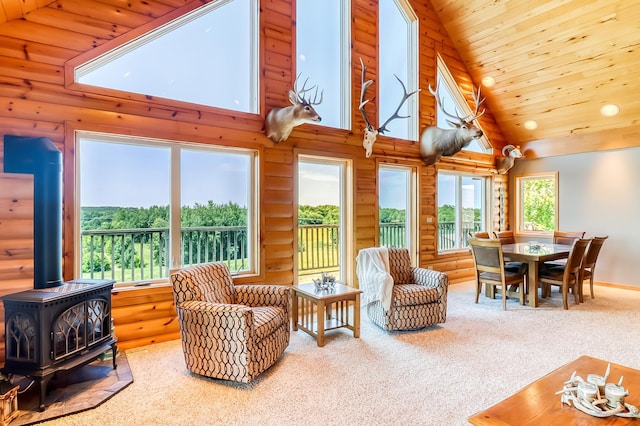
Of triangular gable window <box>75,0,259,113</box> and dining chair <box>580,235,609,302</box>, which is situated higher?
triangular gable window <box>75,0,259,113</box>

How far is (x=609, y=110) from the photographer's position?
19.7 ft

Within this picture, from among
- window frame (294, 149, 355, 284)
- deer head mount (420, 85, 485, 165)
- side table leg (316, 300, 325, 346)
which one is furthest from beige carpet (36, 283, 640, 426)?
deer head mount (420, 85, 485, 165)

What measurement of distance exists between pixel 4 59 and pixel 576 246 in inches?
268

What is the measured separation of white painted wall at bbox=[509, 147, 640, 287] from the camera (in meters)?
5.97

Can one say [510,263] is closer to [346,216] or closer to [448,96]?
[346,216]

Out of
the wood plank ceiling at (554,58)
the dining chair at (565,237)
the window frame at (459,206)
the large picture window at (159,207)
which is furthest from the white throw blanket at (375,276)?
the wood plank ceiling at (554,58)

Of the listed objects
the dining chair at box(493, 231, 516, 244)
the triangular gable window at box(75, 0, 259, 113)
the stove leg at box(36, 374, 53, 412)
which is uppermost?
the triangular gable window at box(75, 0, 259, 113)

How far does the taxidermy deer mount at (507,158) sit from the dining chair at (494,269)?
3042 mm

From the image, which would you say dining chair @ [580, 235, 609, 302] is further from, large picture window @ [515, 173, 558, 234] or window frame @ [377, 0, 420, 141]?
window frame @ [377, 0, 420, 141]

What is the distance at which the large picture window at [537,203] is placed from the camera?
23.3ft

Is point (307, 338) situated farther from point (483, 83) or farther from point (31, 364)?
point (483, 83)

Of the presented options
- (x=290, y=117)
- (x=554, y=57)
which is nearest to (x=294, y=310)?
(x=290, y=117)

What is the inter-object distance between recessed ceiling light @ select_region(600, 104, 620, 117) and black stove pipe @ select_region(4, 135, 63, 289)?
7.86 m

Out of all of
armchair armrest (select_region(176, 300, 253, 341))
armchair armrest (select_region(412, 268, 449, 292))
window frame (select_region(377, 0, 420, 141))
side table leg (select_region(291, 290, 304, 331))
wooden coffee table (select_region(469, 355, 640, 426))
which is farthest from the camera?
window frame (select_region(377, 0, 420, 141))
